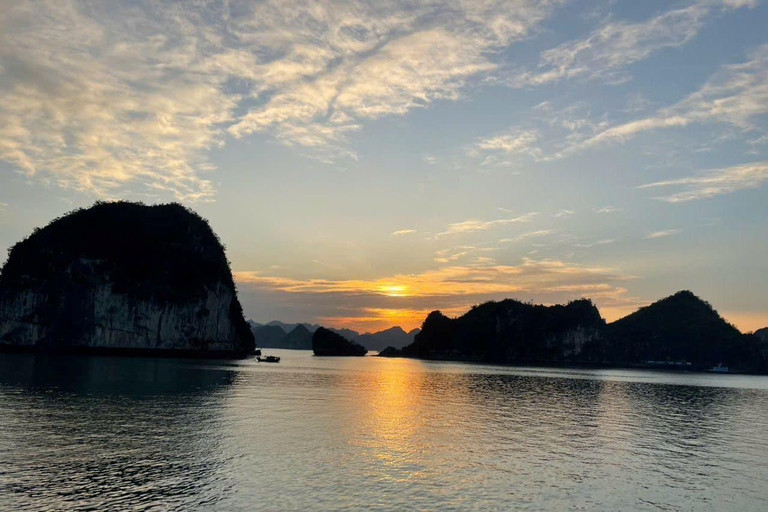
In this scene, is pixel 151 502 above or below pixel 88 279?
below

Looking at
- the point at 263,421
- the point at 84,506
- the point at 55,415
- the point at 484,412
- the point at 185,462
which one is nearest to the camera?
the point at 84,506

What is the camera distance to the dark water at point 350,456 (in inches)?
1070

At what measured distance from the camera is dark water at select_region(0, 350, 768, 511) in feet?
89.2

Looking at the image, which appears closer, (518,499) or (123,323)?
(518,499)

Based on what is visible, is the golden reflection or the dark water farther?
the golden reflection

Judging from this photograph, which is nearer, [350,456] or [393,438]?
[350,456]

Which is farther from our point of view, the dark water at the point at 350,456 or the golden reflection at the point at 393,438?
the golden reflection at the point at 393,438

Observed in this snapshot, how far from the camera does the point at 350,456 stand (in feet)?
124

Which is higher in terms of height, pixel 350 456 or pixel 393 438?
pixel 350 456

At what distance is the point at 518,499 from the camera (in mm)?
28547

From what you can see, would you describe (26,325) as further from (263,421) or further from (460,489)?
(460,489)

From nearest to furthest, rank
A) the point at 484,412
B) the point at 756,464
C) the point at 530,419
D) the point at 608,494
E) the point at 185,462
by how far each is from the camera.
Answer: the point at 608,494, the point at 185,462, the point at 756,464, the point at 530,419, the point at 484,412

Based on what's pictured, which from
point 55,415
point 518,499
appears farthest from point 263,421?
point 518,499

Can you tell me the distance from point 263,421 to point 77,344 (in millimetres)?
170407
